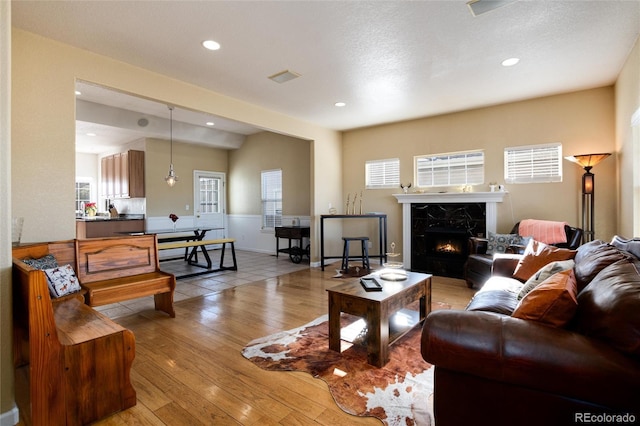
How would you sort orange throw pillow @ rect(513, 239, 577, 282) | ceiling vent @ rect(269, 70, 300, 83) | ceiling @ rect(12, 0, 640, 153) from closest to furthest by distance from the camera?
ceiling @ rect(12, 0, 640, 153) < orange throw pillow @ rect(513, 239, 577, 282) < ceiling vent @ rect(269, 70, 300, 83)

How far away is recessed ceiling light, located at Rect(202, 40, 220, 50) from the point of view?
10.1 feet

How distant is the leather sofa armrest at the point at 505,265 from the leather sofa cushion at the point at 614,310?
190cm

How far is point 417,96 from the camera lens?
15.2 feet

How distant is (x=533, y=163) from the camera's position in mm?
4844

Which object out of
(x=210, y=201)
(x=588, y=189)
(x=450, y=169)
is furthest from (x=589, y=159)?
(x=210, y=201)

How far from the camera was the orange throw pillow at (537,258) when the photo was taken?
2875 millimetres

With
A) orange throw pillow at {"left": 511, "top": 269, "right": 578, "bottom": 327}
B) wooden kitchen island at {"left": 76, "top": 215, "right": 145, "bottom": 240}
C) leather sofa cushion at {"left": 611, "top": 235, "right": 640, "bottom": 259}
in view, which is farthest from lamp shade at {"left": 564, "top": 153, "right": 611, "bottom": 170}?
wooden kitchen island at {"left": 76, "top": 215, "right": 145, "bottom": 240}

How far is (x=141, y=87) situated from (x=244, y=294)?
2859mm

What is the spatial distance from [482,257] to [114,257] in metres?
4.48

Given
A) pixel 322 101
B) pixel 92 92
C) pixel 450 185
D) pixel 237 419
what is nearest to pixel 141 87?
pixel 92 92

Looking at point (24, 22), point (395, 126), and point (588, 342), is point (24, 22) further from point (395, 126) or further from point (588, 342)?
point (395, 126)

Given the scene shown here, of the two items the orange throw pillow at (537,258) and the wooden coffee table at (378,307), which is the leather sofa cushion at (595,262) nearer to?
the orange throw pillow at (537,258)

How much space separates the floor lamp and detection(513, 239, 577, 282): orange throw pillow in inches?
67.3

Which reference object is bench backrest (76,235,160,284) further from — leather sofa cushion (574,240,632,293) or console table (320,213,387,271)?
leather sofa cushion (574,240,632,293)
